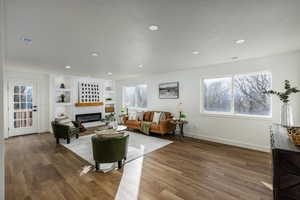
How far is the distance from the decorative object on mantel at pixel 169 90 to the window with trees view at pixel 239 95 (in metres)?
1.03

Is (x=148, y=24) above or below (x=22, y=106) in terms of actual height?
above

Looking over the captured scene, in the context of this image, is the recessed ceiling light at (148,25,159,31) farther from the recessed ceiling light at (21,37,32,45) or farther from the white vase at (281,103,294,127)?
the white vase at (281,103,294,127)

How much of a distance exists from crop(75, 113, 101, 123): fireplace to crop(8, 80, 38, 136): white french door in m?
1.58

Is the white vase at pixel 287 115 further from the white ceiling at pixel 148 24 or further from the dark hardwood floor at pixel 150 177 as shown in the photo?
the white ceiling at pixel 148 24

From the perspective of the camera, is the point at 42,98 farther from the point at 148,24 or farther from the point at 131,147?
the point at 148,24

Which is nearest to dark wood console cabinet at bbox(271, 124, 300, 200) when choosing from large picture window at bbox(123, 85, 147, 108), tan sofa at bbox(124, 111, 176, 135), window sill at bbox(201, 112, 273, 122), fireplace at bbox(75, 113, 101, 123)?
window sill at bbox(201, 112, 273, 122)

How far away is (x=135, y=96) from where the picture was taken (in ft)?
23.2

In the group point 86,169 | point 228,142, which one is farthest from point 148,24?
point 228,142

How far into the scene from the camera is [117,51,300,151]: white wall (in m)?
3.21

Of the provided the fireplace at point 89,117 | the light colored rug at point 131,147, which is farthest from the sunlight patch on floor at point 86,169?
the fireplace at point 89,117

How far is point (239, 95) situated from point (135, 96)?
4.60 meters

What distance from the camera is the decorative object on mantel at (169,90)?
5.21 meters

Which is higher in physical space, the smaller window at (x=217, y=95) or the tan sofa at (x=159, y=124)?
the smaller window at (x=217, y=95)

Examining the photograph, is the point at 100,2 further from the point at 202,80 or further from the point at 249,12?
the point at 202,80
